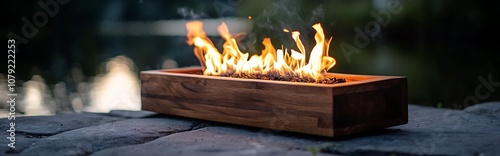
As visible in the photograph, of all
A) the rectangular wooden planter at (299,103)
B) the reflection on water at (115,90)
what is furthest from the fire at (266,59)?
the reflection on water at (115,90)

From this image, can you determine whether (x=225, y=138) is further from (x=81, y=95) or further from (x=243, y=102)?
(x=81, y=95)

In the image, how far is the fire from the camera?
4.75 metres

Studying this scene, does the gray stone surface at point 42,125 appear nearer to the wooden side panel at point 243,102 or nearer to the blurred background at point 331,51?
the wooden side panel at point 243,102

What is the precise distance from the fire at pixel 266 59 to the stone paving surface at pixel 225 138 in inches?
17.7

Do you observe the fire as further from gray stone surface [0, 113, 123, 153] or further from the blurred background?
gray stone surface [0, 113, 123, 153]

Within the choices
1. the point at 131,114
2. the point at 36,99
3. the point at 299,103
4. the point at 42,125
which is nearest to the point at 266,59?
the point at 299,103

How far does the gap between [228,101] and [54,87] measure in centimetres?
557

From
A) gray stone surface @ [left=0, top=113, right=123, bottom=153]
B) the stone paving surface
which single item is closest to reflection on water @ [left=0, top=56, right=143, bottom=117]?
gray stone surface @ [left=0, top=113, right=123, bottom=153]

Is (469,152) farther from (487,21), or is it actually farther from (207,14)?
(207,14)

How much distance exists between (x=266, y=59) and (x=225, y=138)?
85cm

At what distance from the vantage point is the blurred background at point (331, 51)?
8.33 meters

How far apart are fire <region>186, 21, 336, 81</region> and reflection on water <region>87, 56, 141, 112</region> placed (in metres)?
2.51

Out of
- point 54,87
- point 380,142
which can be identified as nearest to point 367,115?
point 380,142

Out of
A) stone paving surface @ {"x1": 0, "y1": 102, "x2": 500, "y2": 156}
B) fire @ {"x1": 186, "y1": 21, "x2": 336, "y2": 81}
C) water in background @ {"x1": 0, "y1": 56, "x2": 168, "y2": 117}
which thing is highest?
fire @ {"x1": 186, "y1": 21, "x2": 336, "y2": 81}
